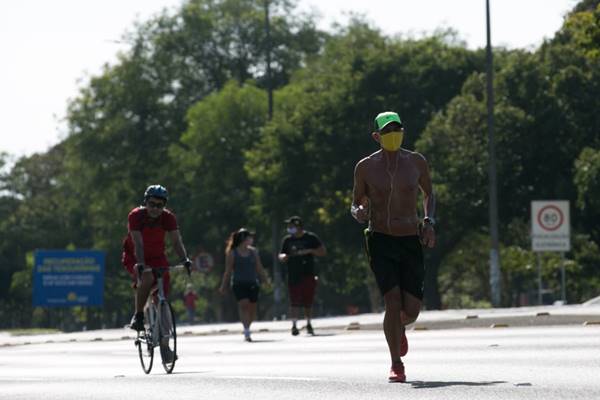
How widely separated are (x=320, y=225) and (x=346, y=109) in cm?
472

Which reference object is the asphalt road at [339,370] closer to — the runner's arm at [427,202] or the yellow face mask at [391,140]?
the runner's arm at [427,202]

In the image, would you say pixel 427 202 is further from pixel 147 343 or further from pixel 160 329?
pixel 147 343

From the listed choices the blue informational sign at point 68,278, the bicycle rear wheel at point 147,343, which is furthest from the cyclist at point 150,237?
the blue informational sign at point 68,278

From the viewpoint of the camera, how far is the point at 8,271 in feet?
342

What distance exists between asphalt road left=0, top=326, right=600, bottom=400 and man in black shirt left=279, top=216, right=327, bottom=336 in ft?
13.6

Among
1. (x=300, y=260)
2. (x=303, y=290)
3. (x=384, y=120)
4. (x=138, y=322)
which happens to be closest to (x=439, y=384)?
(x=384, y=120)

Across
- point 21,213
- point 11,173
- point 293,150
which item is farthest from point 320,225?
point 11,173

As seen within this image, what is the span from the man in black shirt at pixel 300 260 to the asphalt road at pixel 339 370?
4132mm

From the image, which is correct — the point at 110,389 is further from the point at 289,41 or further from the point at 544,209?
the point at 289,41

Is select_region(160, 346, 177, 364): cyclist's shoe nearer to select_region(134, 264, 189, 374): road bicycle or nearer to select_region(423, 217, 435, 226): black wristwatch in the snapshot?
select_region(134, 264, 189, 374): road bicycle

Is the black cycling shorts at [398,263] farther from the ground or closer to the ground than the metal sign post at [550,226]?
closer to the ground

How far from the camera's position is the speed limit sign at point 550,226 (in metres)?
39.1

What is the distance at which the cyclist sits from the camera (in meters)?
16.5

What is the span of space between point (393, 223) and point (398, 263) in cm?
30
